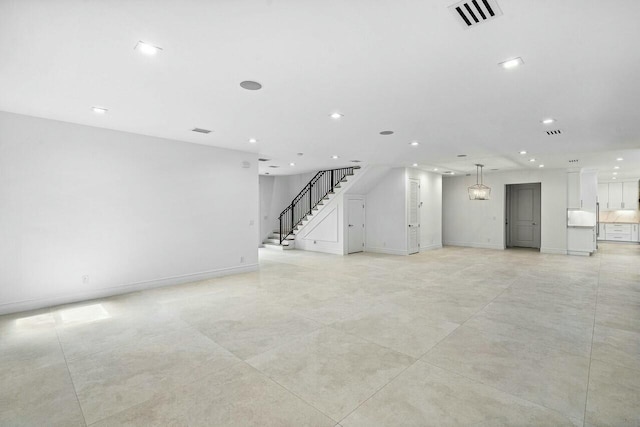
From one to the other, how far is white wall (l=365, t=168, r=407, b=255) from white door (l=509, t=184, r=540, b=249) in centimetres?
589

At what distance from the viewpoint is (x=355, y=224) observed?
10.7 metres

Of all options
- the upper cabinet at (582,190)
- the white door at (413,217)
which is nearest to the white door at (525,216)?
the upper cabinet at (582,190)

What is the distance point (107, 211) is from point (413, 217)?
8.66 metres

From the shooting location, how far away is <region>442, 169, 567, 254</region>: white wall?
10.4 metres

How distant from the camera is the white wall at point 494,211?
10.4 m

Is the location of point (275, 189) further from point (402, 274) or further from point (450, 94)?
point (450, 94)

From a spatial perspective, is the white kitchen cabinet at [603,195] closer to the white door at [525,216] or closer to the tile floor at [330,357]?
the white door at [525,216]

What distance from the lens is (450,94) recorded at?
372 cm

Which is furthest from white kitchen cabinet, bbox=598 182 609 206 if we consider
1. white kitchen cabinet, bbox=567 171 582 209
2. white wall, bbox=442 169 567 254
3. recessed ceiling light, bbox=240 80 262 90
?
recessed ceiling light, bbox=240 80 262 90

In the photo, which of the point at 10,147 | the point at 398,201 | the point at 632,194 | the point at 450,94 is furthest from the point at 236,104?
the point at 632,194

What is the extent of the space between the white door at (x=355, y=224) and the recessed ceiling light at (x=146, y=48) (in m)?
8.14

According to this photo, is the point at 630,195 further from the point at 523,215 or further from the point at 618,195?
the point at 523,215

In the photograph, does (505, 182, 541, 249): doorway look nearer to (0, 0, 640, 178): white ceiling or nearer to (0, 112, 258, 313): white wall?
(0, 0, 640, 178): white ceiling

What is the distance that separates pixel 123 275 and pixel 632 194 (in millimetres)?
18188
